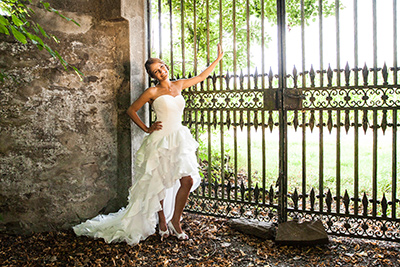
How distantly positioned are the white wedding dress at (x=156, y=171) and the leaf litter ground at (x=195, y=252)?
14 cm

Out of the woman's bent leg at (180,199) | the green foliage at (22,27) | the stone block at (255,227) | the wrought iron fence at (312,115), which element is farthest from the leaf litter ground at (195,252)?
the green foliage at (22,27)

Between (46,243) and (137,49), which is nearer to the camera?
(46,243)

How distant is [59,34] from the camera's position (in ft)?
11.4

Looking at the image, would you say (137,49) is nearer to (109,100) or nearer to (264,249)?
(109,100)

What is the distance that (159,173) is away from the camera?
3.22m

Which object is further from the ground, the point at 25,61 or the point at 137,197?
the point at 25,61

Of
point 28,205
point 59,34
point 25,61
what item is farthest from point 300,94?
point 28,205

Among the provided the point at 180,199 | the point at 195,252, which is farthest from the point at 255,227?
the point at 180,199

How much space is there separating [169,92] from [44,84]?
1492 millimetres

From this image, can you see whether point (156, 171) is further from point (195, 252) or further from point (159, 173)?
point (195, 252)

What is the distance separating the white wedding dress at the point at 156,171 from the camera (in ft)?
10.4

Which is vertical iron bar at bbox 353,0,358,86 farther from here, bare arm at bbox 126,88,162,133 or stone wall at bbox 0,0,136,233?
stone wall at bbox 0,0,136,233

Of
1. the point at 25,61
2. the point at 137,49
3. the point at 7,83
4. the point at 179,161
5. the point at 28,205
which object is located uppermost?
the point at 137,49

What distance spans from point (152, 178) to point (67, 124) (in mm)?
1291
